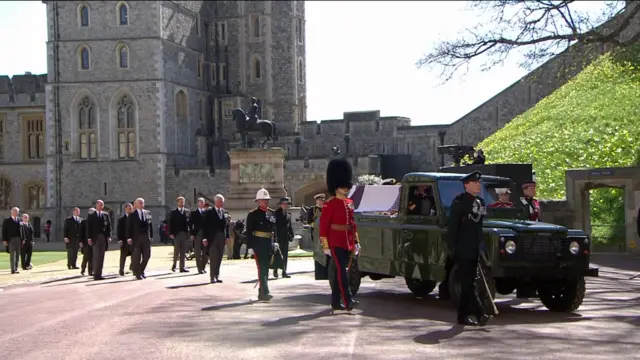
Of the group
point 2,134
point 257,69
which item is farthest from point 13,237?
point 257,69

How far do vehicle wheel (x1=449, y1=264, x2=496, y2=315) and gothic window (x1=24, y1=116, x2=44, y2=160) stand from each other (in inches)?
2306

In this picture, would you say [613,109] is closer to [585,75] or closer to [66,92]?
[585,75]

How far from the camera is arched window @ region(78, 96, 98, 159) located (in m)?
62.8

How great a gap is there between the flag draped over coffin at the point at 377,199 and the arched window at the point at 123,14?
46.3 meters

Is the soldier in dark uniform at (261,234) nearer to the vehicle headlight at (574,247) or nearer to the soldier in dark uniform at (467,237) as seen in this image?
the soldier in dark uniform at (467,237)

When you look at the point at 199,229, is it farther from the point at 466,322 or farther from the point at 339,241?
the point at 466,322

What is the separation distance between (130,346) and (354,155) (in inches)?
1910

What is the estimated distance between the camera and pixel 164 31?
6238 centimetres

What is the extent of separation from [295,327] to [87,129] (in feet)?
172

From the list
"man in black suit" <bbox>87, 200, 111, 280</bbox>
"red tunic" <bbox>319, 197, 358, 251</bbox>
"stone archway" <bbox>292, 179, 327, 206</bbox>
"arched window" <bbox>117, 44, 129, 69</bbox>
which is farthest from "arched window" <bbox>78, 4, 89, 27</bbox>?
"red tunic" <bbox>319, 197, 358, 251</bbox>

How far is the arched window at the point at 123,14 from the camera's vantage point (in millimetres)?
62000

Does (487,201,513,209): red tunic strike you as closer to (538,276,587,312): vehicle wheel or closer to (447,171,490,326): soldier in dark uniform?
(538,276,587,312): vehicle wheel

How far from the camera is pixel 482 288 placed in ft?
42.5

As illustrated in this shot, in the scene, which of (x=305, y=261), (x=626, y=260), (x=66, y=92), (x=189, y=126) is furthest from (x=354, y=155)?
(x=626, y=260)
